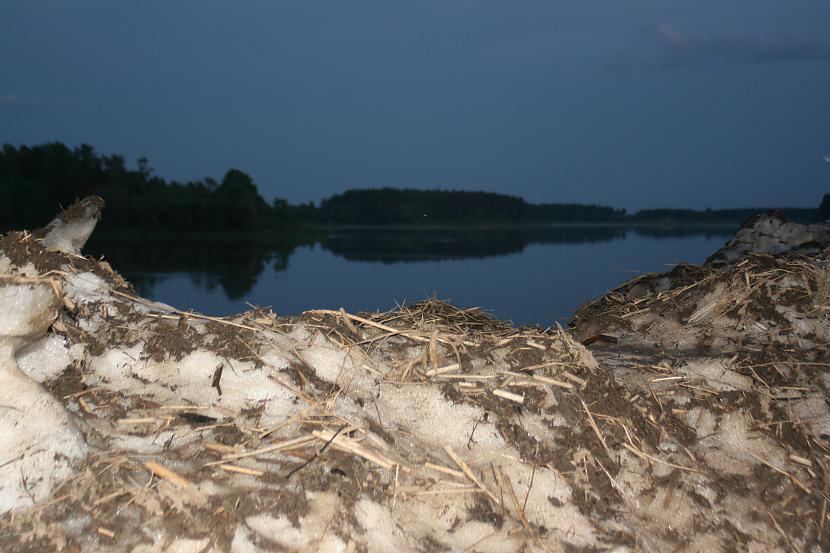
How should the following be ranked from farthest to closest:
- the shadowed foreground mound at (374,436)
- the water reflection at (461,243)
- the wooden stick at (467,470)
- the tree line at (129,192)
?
the tree line at (129,192) < the water reflection at (461,243) < the wooden stick at (467,470) < the shadowed foreground mound at (374,436)

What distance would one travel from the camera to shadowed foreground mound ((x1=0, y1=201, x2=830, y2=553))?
1701 mm

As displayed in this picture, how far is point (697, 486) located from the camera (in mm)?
2225

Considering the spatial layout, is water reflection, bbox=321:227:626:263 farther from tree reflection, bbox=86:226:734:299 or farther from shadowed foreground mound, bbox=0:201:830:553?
shadowed foreground mound, bbox=0:201:830:553

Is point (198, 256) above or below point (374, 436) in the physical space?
below

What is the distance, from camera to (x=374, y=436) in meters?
→ 2.07

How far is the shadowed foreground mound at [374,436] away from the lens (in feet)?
5.58

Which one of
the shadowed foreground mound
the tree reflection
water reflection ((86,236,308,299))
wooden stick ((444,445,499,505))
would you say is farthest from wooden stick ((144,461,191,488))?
water reflection ((86,236,308,299))

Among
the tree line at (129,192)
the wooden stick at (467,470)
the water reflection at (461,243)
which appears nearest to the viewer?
the wooden stick at (467,470)

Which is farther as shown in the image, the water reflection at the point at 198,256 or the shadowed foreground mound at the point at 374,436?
the water reflection at the point at 198,256

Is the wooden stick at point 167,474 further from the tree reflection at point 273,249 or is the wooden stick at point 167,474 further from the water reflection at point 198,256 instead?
the water reflection at point 198,256

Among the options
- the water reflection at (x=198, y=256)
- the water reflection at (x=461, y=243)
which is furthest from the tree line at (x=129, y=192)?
the water reflection at (x=461, y=243)

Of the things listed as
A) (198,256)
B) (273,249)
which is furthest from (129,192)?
(273,249)

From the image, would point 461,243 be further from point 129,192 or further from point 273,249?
point 129,192

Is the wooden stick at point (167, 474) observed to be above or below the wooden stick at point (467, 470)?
above
